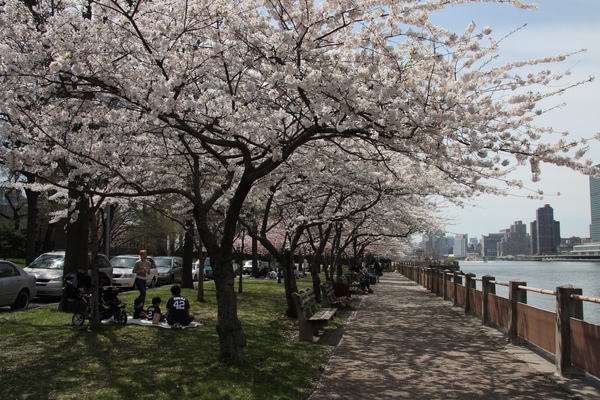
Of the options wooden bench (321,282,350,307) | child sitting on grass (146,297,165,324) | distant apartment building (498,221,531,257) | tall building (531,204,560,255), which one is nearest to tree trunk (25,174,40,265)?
wooden bench (321,282,350,307)

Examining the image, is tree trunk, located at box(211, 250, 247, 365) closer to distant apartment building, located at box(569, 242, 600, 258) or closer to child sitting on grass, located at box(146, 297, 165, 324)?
child sitting on grass, located at box(146, 297, 165, 324)

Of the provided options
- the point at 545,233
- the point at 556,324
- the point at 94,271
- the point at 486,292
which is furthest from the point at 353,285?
the point at 545,233

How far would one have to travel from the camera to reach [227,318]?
23.6ft

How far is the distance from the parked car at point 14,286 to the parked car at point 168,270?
12.6 m

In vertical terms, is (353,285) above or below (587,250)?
below

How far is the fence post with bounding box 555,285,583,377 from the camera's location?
696 cm

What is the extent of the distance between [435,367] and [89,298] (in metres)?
6.61

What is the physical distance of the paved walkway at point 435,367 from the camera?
6301 millimetres

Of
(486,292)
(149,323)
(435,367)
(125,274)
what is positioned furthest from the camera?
(125,274)

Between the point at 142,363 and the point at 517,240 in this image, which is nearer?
the point at 142,363

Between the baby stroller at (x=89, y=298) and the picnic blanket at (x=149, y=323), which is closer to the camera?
the baby stroller at (x=89, y=298)

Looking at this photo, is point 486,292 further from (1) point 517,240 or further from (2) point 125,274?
(1) point 517,240

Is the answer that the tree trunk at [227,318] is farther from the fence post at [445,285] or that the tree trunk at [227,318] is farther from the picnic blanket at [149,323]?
the fence post at [445,285]

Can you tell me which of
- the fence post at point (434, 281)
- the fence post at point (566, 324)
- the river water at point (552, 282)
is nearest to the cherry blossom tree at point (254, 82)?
the fence post at point (566, 324)
